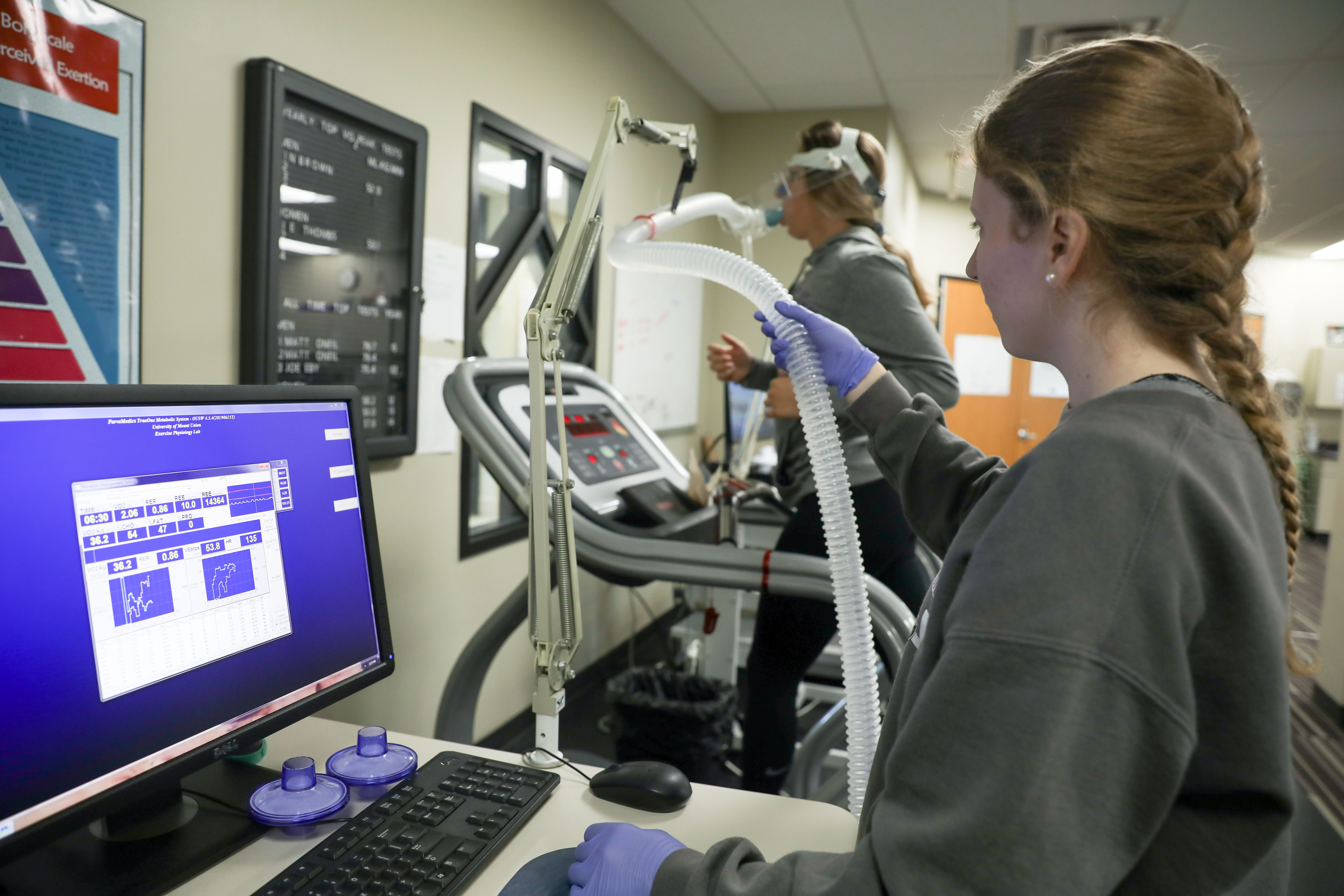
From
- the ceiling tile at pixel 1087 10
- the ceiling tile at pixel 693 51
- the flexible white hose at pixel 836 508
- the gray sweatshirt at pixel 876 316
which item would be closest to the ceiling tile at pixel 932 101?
the ceiling tile at pixel 1087 10

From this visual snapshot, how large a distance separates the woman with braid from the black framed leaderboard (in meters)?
1.08

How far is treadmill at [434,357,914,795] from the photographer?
1300 mm

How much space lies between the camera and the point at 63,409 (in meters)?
0.65

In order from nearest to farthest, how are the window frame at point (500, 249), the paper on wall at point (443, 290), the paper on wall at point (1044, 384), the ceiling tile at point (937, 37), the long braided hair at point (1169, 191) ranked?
the long braided hair at point (1169, 191) → the paper on wall at point (443, 290) → the window frame at point (500, 249) → the ceiling tile at point (937, 37) → the paper on wall at point (1044, 384)

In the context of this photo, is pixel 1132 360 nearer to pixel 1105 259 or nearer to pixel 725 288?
pixel 1105 259

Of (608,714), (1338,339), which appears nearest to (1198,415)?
(608,714)

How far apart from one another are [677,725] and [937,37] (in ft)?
8.91

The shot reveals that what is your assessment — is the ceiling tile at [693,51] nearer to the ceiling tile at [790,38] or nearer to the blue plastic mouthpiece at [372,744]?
the ceiling tile at [790,38]

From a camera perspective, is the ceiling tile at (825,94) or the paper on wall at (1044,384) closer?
the ceiling tile at (825,94)

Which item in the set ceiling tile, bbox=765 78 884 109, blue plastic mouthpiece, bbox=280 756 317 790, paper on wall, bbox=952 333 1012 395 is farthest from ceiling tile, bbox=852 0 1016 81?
blue plastic mouthpiece, bbox=280 756 317 790

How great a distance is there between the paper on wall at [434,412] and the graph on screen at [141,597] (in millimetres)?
1334

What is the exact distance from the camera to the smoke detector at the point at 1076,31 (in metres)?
3.08

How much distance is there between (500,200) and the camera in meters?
2.49

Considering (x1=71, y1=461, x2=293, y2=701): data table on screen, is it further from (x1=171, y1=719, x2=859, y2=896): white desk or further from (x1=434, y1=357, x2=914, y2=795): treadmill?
(x1=434, y1=357, x2=914, y2=795): treadmill
